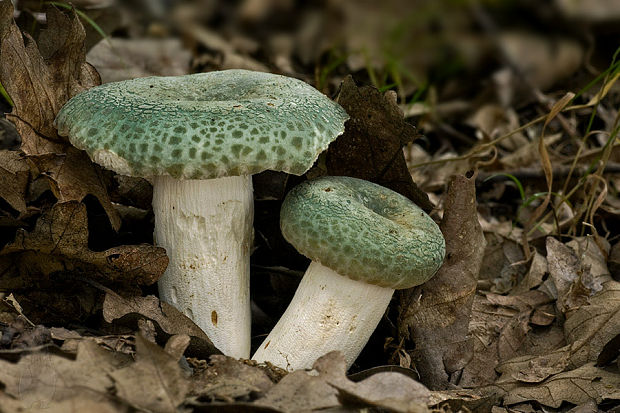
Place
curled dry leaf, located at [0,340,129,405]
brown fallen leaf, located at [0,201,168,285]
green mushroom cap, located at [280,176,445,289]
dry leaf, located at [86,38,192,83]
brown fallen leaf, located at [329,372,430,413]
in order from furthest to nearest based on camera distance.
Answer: dry leaf, located at [86,38,192,83]
brown fallen leaf, located at [0,201,168,285]
green mushroom cap, located at [280,176,445,289]
brown fallen leaf, located at [329,372,430,413]
curled dry leaf, located at [0,340,129,405]

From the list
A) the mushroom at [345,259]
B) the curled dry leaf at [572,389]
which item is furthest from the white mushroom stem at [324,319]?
the curled dry leaf at [572,389]

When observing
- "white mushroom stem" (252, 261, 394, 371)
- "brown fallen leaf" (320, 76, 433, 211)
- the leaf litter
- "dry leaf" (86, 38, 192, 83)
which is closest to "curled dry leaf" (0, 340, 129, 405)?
the leaf litter

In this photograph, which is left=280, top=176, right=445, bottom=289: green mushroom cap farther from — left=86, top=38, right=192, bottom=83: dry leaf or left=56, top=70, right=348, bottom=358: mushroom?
left=86, top=38, right=192, bottom=83: dry leaf

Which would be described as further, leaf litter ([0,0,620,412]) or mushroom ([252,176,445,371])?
mushroom ([252,176,445,371])

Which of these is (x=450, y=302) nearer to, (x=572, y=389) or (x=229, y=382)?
(x=572, y=389)

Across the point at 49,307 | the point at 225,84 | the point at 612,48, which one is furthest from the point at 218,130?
the point at 612,48

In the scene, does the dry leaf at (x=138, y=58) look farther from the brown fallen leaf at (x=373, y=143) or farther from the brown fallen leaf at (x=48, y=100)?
the brown fallen leaf at (x=373, y=143)

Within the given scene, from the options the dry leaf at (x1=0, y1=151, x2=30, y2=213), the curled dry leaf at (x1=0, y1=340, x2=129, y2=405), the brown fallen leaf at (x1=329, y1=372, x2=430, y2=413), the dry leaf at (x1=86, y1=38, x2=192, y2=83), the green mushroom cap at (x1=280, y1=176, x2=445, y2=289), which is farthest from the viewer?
the dry leaf at (x1=86, y1=38, x2=192, y2=83)

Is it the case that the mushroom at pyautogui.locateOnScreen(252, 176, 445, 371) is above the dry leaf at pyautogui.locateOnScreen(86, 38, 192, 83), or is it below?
below
